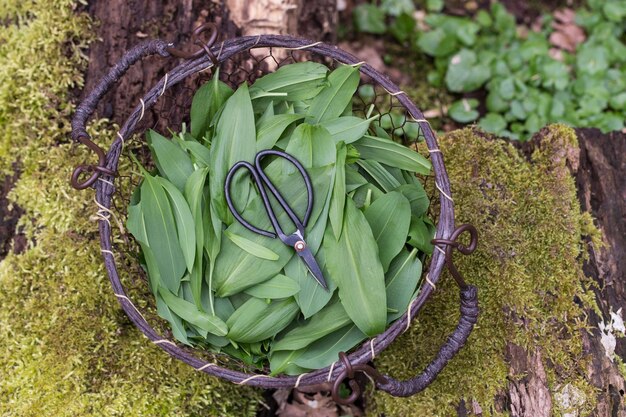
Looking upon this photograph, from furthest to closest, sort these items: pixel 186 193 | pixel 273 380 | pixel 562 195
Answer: pixel 562 195, pixel 186 193, pixel 273 380

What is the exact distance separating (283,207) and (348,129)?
264 millimetres

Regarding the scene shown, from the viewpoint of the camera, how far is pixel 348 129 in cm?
154

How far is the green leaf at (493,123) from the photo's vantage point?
2381 millimetres

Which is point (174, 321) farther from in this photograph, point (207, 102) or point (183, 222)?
point (207, 102)

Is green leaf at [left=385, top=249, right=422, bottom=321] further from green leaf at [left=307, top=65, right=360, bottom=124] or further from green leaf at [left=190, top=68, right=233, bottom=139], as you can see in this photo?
green leaf at [left=190, top=68, right=233, bottom=139]

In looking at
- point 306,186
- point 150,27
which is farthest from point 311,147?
point 150,27

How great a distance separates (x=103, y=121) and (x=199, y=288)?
Answer: 0.65 metres

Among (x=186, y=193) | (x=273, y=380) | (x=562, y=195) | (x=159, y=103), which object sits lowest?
(x=273, y=380)

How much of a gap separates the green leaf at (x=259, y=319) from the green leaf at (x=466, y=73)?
142 centimetres

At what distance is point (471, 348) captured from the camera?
1619 mm

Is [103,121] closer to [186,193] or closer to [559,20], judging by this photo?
[186,193]

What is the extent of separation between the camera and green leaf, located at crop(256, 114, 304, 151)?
4.99 ft

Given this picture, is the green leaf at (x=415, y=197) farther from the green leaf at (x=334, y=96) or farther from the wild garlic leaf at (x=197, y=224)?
the wild garlic leaf at (x=197, y=224)

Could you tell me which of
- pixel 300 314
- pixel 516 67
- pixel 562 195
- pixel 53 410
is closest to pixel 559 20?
pixel 516 67
